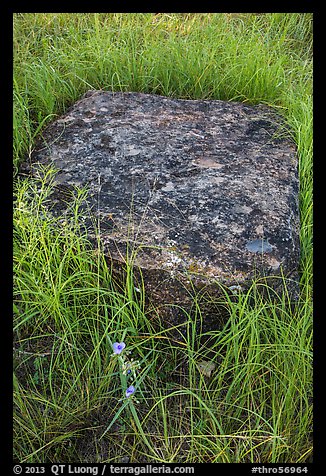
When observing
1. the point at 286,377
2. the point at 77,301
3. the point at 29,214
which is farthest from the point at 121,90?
the point at 286,377

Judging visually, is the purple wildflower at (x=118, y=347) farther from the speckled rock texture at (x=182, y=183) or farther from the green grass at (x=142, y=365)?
the speckled rock texture at (x=182, y=183)

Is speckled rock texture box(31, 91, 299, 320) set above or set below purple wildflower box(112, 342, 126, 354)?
above

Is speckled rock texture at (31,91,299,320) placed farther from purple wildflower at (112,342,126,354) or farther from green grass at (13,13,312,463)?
purple wildflower at (112,342,126,354)

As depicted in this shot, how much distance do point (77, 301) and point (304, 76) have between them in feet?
7.21

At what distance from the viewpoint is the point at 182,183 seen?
2.46 metres

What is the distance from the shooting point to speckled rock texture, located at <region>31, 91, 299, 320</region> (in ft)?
7.09

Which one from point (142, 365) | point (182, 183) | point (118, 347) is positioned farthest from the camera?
point (182, 183)

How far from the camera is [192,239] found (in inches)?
87.5

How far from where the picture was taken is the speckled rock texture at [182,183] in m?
2.16

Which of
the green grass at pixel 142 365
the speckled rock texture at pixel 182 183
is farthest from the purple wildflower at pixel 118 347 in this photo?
the speckled rock texture at pixel 182 183

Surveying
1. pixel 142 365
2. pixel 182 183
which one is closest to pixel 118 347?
pixel 142 365

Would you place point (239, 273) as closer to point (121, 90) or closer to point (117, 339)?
point (117, 339)

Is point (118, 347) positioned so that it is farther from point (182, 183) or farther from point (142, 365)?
point (182, 183)

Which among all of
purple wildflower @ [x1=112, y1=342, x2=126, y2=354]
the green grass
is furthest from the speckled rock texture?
purple wildflower @ [x1=112, y1=342, x2=126, y2=354]
